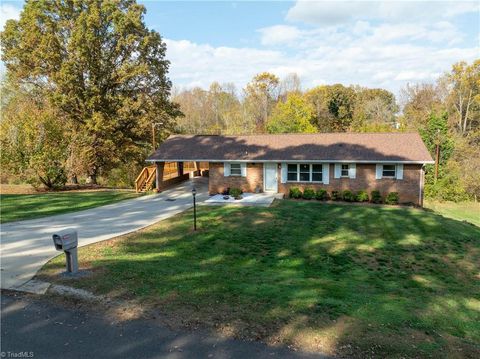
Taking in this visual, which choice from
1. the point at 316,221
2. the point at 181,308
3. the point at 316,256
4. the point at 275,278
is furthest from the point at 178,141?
the point at 181,308

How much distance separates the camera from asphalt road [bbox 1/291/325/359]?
15.4 feet

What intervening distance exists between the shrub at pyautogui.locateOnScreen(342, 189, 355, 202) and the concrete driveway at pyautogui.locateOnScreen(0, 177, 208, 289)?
8.05 m

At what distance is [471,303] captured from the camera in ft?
25.4

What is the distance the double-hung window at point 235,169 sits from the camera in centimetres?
2159

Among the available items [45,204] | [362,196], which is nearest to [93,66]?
[45,204]

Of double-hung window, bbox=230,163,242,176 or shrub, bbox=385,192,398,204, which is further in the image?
double-hung window, bbox=230,163,242,176

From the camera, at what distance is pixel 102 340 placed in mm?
5020

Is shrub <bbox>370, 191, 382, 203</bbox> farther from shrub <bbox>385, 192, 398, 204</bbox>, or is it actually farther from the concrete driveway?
the concrete driveway

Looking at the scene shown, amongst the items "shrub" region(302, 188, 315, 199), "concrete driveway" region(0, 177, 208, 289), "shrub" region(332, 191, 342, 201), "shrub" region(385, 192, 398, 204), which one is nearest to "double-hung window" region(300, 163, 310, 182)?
"shrub" region(302, 188, 315, 199)

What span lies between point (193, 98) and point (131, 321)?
6464cm

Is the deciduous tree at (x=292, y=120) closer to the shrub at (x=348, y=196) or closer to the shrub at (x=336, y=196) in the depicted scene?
the shrub at (x=336, y=196)

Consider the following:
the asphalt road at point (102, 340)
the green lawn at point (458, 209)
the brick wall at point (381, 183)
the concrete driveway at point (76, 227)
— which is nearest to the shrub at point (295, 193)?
the brick wall at point (381, 183)

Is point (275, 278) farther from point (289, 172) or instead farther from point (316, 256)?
point (289, 172)

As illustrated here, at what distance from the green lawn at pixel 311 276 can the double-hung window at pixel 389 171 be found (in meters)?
2.94
